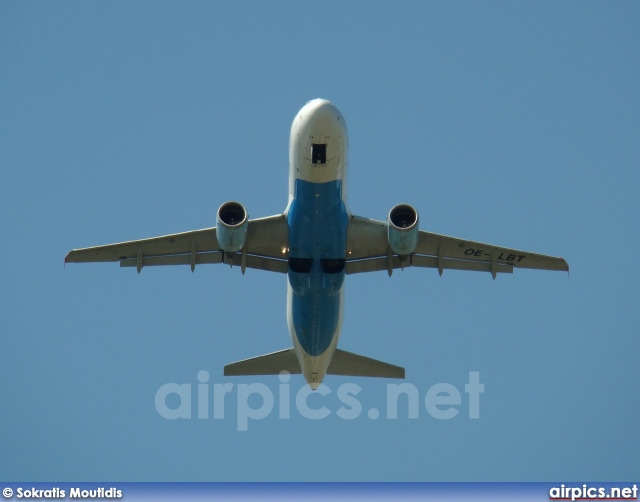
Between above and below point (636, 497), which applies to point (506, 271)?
above

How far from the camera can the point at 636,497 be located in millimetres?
37781

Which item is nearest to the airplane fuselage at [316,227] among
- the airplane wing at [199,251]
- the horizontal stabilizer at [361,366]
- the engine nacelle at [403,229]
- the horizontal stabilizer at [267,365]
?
the airplane wing at [199,251]

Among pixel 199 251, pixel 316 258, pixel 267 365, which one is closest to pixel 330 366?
pixel 267 365

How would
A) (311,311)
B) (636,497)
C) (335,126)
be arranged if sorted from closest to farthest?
(636,497) < (335,126) < (311,311)

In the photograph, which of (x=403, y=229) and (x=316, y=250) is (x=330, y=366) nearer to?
(x=316, y=250)

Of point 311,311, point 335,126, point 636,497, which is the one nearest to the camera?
point 636,497

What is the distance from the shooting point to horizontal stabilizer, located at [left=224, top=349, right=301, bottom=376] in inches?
1870

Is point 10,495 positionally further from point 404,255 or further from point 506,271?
point 506,271

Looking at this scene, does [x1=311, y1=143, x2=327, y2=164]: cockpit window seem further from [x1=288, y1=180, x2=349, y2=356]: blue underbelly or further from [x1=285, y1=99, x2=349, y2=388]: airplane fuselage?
[x1=288, y1=180, x2=349, y2=356]: blue underbelly

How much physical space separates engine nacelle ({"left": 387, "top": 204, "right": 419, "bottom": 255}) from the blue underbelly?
4.95 feet

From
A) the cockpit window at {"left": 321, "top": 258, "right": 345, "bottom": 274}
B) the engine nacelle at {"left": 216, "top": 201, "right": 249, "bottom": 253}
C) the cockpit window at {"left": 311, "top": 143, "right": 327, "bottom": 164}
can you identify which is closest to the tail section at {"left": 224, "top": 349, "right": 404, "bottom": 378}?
the cockpit window at {"left": 321, "top": 258, "right": 345, "bottom": 274}

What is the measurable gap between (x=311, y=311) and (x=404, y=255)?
3.44 meters

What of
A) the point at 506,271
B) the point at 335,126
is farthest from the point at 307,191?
the point at 506,271

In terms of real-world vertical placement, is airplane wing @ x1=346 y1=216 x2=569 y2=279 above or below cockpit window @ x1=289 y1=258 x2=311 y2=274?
above
